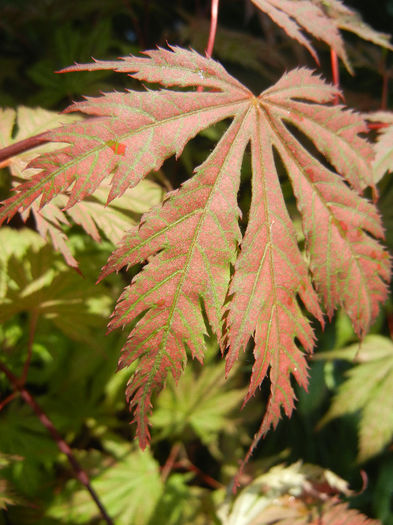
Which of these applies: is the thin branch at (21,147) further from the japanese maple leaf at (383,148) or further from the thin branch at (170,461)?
the thin branch at (170,461)

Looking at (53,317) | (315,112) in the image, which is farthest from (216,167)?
(53,317)

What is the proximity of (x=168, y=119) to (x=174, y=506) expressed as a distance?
0.97 meters

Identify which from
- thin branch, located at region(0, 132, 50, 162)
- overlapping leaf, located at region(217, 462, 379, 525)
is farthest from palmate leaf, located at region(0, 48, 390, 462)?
overlapping leaf, located at region(217, 462, 379, 525)

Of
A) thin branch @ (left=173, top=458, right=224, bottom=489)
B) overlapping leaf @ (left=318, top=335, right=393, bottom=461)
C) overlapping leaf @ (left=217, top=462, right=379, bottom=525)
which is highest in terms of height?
overlapping leaf @ (left=318, top=335, right=393, bottom=461)

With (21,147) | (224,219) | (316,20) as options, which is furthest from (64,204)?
(316,20)

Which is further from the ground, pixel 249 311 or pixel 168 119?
pixel 168 119

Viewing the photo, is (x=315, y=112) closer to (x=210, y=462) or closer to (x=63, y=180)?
(x=63, y=180)

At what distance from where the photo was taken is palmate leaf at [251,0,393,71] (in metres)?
0.74

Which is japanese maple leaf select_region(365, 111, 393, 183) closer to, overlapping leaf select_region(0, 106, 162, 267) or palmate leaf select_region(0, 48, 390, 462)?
palmate leaf select_region(0, 48, 390, 462)

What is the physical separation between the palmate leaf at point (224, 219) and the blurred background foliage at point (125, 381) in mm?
92

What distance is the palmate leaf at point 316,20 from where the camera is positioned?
745mm

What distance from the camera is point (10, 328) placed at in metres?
1.02

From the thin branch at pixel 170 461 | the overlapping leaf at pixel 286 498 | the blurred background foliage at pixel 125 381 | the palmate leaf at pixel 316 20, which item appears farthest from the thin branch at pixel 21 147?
the thin branch at pixel 170 461

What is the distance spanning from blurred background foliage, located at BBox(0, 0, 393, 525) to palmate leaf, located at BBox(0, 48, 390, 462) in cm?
9
